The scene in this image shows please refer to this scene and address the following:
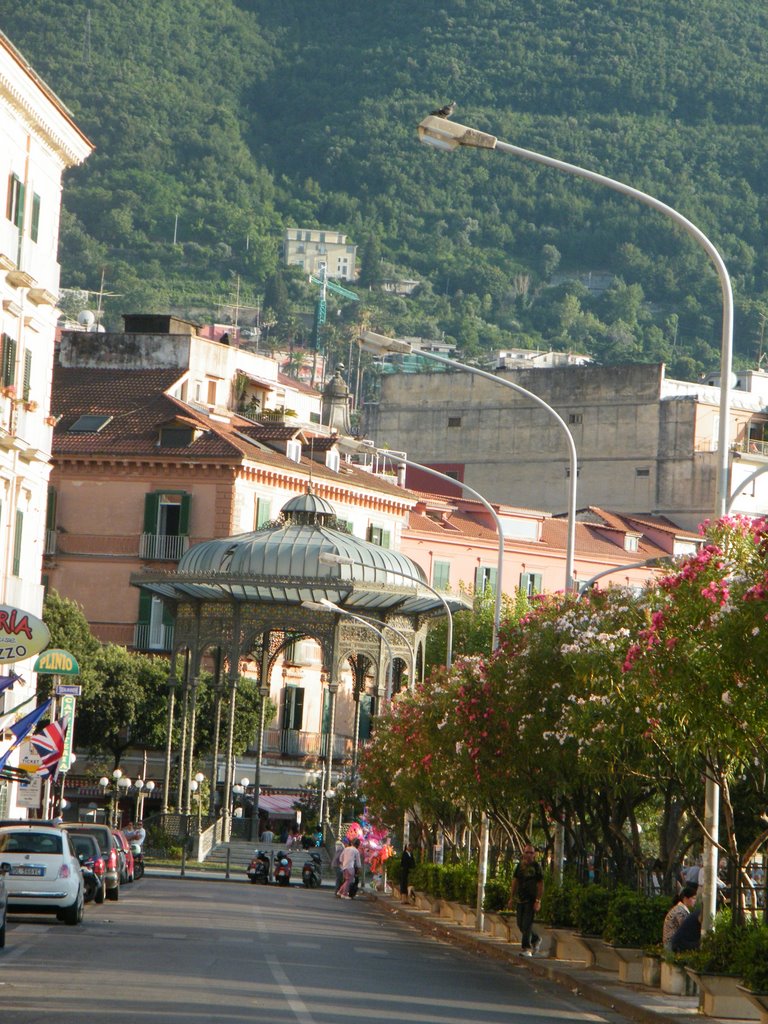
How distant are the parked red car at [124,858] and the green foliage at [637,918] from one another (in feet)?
54.3

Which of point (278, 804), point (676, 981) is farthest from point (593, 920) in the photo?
point (278, 804)

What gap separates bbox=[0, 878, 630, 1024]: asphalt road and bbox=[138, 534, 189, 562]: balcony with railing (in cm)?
3790

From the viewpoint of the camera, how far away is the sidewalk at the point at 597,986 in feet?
67.1

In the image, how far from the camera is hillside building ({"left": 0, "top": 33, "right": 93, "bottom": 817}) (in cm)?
3947

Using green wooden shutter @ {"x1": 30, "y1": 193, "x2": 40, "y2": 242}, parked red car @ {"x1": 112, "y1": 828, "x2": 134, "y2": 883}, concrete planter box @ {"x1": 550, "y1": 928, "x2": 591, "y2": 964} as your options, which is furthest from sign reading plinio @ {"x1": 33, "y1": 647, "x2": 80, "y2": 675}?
concrete planter box @ {"x1": 550, "y1": 928, "x2": 591, "y2": 964}

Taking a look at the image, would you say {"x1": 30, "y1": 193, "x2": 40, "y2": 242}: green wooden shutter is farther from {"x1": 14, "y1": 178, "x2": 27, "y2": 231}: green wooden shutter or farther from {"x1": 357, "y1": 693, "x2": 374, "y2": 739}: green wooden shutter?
{"x1": 357, "y1": 693, "x2": 374, "y2": 739}: green wooden shutter

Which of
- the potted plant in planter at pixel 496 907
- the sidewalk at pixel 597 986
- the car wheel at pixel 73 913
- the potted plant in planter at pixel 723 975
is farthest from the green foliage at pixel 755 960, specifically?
the potted plant in planter at pixel 496 907

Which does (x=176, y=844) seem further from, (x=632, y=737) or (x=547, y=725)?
(x=632, y=737)

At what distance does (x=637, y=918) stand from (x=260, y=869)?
102ft

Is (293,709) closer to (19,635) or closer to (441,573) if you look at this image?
(441,573)

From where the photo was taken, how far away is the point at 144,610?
244 feet

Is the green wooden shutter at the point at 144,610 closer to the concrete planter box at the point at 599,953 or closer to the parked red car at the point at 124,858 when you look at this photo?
the parked red car at the point at 124,858

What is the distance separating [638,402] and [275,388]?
16.7 metres

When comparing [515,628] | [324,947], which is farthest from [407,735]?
[324,947]
